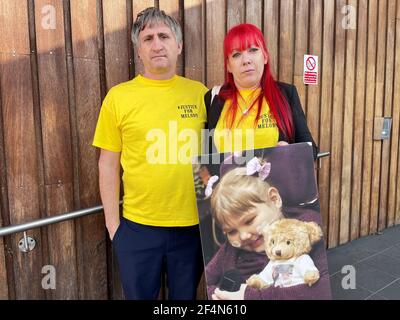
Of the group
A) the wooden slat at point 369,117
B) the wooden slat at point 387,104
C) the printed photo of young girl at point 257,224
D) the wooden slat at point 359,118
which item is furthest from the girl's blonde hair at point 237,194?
the wooden slat at point 387,104

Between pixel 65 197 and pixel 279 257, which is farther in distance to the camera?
pixel 65 197

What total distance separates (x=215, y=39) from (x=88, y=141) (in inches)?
47.2

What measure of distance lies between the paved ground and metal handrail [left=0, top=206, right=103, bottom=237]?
2012mm

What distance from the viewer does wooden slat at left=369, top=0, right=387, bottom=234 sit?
3809 millimetres

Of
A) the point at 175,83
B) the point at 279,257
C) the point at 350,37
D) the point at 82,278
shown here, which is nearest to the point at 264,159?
the point at 279,257

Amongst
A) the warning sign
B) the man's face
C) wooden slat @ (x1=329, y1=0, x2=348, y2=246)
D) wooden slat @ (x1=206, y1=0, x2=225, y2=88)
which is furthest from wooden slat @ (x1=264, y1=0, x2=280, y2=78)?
the man's face

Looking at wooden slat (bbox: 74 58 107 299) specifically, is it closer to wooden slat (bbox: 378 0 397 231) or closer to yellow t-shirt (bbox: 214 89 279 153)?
yellow t-shirt (bbox: 214 89 279 153)

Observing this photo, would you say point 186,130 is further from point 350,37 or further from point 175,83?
point 350,37

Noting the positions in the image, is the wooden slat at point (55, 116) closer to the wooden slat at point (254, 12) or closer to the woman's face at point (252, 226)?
the woman's face at point (252, 226)

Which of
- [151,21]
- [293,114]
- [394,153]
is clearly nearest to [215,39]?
[151,21]

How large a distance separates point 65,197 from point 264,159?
1.18m

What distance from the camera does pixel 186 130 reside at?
1.77 meters

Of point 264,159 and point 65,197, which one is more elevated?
point 264,159

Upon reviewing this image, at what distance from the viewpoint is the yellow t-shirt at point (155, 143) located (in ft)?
5.74
